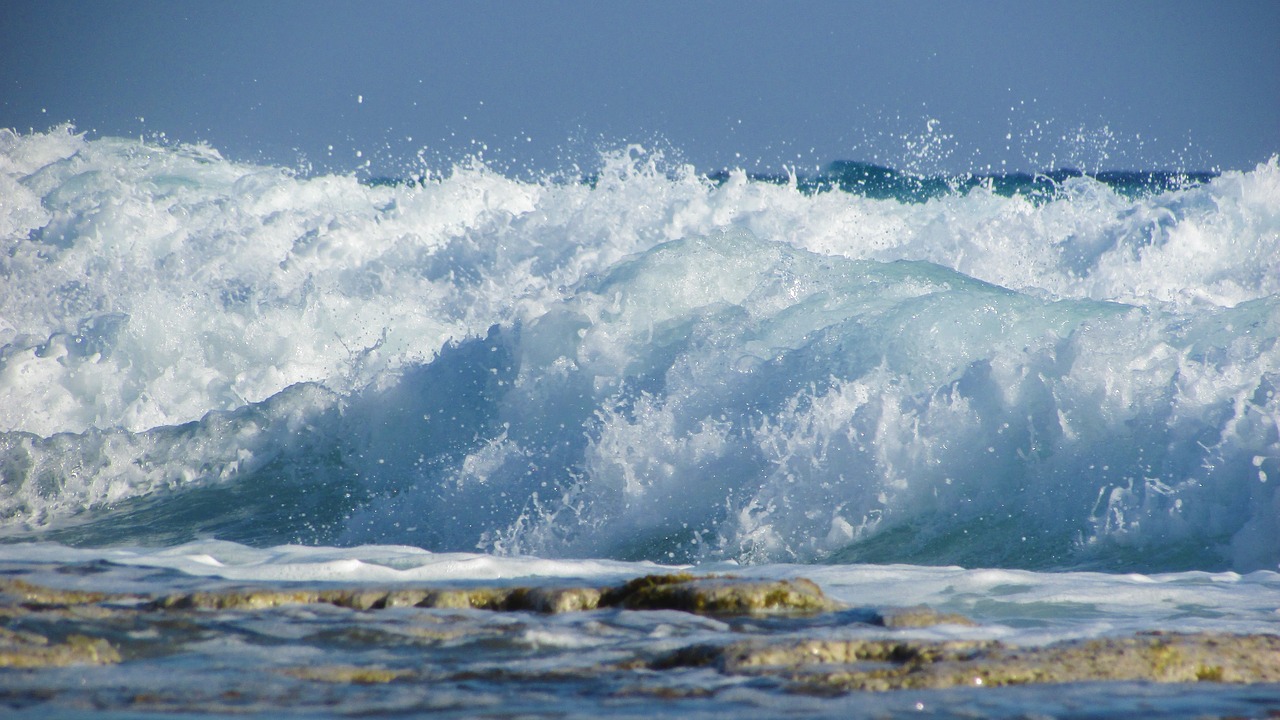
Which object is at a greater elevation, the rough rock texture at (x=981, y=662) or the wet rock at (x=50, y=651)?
the wet rock at (x=50, y=651)

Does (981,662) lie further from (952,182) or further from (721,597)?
(952,182)

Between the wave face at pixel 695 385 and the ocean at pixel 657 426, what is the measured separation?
0.08 feet

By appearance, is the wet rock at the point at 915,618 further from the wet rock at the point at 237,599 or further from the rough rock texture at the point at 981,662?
the wet rock at the point at 237,599

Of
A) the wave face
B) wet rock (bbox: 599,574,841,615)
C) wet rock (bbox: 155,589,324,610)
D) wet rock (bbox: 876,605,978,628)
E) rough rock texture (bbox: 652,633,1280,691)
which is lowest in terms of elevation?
rough rock texture (bbox: 652,633,1280,691)

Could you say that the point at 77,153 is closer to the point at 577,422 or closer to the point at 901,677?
the point at 577,422

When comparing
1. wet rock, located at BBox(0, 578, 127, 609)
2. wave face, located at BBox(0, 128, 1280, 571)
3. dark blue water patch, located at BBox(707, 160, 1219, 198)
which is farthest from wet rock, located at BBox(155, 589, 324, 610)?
dark blue water patch, located at BBox(707, 160, 1219, 198)

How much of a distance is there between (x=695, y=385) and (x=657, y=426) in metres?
0.35

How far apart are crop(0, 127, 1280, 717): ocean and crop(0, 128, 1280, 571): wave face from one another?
0.02 m

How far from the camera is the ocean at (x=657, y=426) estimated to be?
2.34 m

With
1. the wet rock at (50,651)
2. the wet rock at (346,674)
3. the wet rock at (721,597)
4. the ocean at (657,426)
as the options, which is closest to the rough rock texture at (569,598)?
the wet rock at (721,597)

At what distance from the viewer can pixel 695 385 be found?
608 cm

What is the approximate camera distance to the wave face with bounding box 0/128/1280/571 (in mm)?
5066

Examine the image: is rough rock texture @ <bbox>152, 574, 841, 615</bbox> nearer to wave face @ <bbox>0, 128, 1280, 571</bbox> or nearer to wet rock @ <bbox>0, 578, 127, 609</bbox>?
wet rock @ <bbox>0, 578, 127, 609</bbox>

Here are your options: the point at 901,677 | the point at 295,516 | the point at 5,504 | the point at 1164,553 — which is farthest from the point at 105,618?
the point at 5,504
